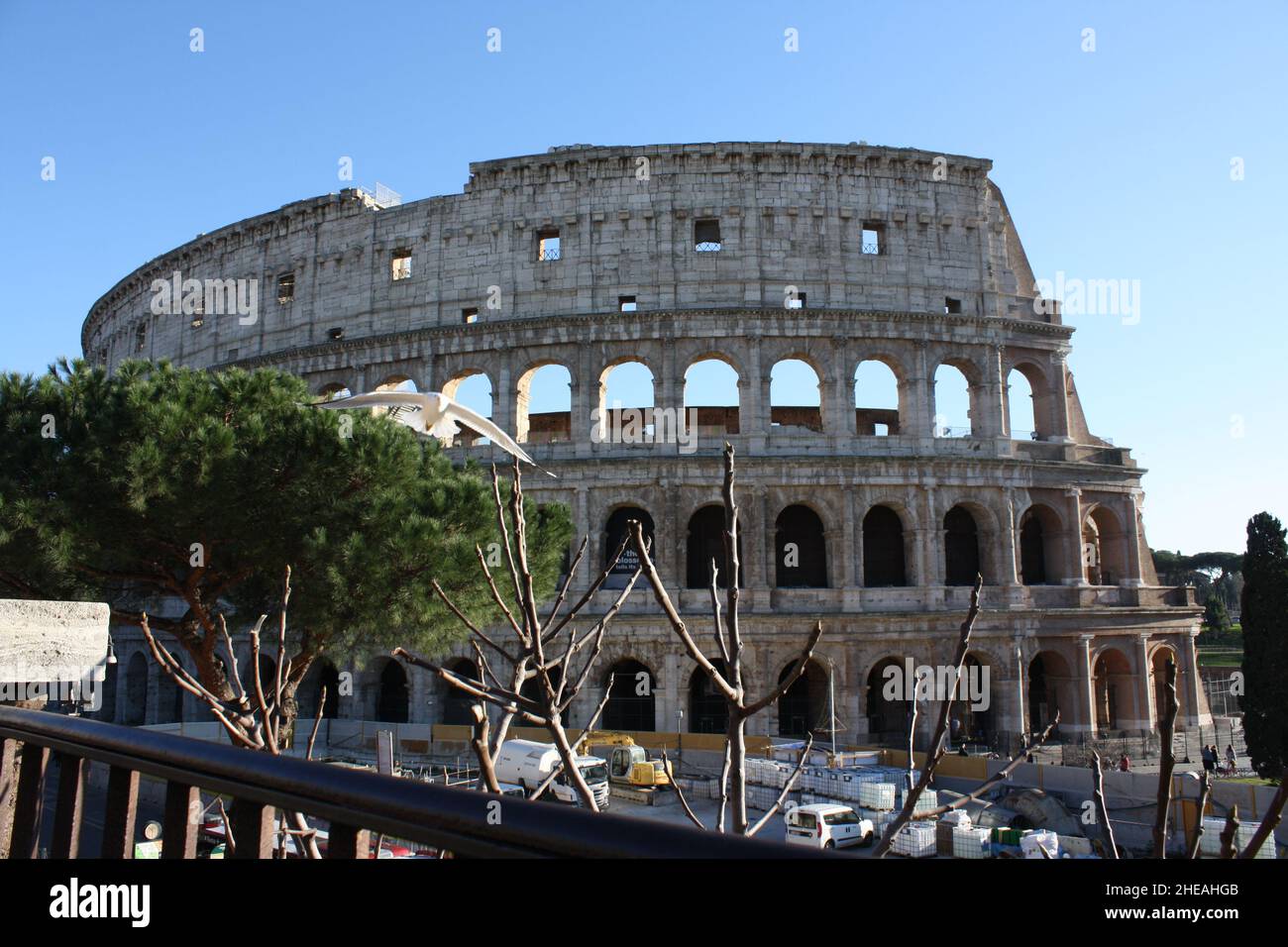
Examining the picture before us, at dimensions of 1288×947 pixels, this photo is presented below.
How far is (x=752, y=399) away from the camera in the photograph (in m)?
27.8

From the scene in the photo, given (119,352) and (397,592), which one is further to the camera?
(119,352)

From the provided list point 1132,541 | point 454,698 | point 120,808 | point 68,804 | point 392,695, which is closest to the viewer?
point 120,808

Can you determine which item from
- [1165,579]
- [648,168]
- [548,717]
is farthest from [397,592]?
[1165,579]

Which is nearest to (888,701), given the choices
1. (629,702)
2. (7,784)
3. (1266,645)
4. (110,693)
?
(629,702)

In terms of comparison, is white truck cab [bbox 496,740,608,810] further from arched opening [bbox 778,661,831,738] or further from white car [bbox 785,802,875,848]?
arched opening [bbox 778,661,831,738]

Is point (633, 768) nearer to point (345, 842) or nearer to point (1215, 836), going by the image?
point (1215, 836)

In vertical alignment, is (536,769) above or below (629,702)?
below

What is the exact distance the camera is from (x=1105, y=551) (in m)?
30.3

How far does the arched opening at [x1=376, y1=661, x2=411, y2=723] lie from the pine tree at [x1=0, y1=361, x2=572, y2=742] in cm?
1506

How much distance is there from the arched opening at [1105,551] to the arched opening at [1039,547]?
1.01 meters

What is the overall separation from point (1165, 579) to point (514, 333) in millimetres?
67913

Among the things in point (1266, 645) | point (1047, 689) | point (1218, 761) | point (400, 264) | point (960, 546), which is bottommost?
point (1218, 761)

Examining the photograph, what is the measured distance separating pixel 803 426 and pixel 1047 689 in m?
11.3
